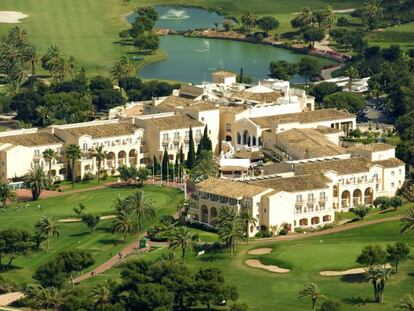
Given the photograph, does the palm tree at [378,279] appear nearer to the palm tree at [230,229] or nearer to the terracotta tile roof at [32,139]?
the palm tree at [230,229]

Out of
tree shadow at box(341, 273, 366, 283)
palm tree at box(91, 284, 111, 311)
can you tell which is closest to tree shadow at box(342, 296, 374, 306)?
tree shadow at box(341, 273, 366, 283)

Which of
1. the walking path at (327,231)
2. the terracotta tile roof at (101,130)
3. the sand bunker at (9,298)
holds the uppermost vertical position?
the terracotta tile roof at (101,130)

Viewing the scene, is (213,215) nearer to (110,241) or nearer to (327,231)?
(110,241)

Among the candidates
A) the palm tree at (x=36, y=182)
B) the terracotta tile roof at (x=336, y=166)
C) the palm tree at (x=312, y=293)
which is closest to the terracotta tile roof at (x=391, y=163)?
the terracotta tile roof at (x=336, y=166)

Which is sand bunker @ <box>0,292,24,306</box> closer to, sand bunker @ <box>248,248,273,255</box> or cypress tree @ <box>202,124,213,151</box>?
sand bunker @ <box>248,248,273,255</box>

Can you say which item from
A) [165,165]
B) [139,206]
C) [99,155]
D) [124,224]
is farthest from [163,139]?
[124,224]

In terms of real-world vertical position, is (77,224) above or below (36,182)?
below
